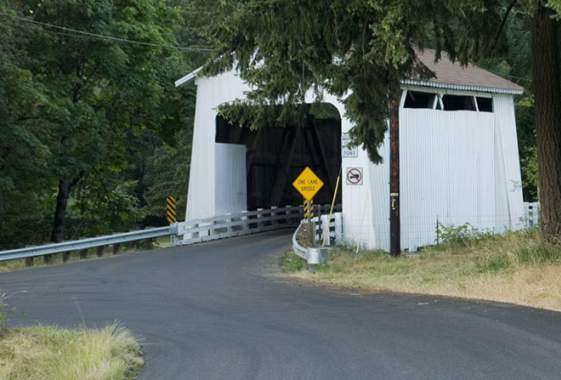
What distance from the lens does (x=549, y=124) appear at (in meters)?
15.7

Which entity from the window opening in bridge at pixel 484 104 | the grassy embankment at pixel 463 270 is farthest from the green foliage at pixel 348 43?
the window opening in bridge at pixel 484 104

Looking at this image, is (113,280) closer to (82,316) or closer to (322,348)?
(82,316)

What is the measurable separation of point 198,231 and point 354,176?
658cm

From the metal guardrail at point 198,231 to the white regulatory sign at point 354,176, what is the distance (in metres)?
6.17

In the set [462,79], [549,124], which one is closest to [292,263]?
[549,124]

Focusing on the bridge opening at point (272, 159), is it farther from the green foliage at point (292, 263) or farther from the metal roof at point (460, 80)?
the green foliage at point (292, 263)

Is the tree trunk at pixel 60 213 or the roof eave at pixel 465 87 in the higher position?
the roof eave at pixel 465 87

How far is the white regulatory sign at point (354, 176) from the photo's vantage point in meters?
24.2

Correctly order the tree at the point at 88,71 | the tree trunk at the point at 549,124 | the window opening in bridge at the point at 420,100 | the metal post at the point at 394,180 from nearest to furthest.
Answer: the tree trunk at the point at 549,124 < the metal post at the point at 394,180 < the window opening in bridge at the point at 420,100 < the tree at the point at 88,71

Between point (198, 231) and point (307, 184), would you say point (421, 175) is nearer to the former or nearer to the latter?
point (307, 184)

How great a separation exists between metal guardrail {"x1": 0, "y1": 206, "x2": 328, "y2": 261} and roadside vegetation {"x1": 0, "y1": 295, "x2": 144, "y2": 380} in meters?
14.2

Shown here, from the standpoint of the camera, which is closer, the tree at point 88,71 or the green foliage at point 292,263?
the green foliage at point 292,263

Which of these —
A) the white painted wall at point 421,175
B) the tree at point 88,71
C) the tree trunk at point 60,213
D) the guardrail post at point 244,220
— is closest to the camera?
the white painted wall at point 421,175

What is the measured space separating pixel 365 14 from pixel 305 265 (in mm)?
7832
